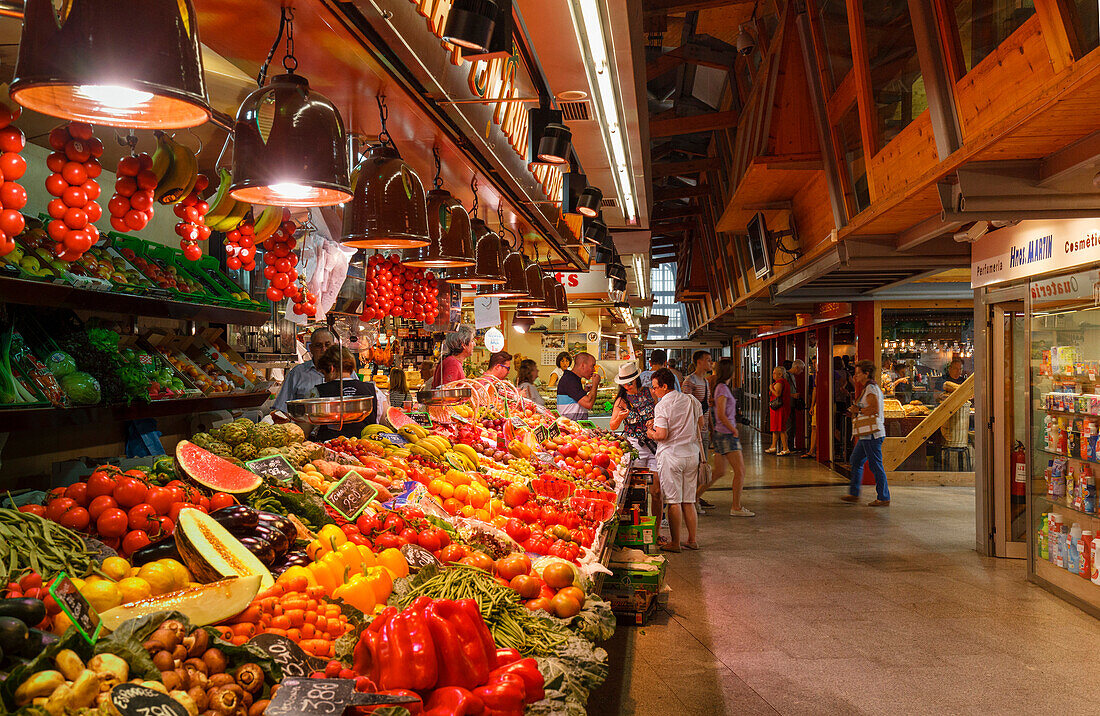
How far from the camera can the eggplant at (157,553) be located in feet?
7.47

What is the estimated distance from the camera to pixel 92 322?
477 cm

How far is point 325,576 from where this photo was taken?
2.56 m

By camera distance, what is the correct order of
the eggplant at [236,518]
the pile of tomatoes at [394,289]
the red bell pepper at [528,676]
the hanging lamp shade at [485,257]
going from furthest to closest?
the pile of tomatoes at [394,289] → the hanging lamp shade at [485,257] → the eggplant at [236,518] → the red bell pepper at [528,676]

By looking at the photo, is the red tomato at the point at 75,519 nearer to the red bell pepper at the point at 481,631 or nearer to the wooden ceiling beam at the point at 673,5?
the red bell pepper at the point at 481,631

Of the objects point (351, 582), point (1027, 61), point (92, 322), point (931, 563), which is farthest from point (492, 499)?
point (931, 563)

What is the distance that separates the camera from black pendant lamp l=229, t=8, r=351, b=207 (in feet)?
7.14

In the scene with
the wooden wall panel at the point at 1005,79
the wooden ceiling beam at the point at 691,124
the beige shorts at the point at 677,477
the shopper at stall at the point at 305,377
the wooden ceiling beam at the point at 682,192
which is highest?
the wooden ceiling beam at the point at 682,192

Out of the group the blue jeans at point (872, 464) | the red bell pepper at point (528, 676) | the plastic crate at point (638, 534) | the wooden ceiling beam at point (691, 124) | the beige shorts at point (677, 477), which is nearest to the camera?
the red bell pepper at point (528, 676)

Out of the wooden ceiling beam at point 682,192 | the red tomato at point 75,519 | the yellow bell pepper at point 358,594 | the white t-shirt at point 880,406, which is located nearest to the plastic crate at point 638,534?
the yellow bell pepper at point 358,594

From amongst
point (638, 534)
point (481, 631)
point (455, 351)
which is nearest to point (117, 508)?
point (481, 631)

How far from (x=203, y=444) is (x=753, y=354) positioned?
24411 millimetres

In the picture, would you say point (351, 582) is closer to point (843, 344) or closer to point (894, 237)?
point (894, 237)

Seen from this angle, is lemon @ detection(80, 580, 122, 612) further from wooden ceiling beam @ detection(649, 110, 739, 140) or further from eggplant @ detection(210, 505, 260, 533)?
wooden ceiling beam @ detection(649, 110, 739, 140)

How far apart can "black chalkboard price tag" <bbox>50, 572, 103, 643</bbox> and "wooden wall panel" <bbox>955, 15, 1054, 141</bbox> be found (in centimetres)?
420
